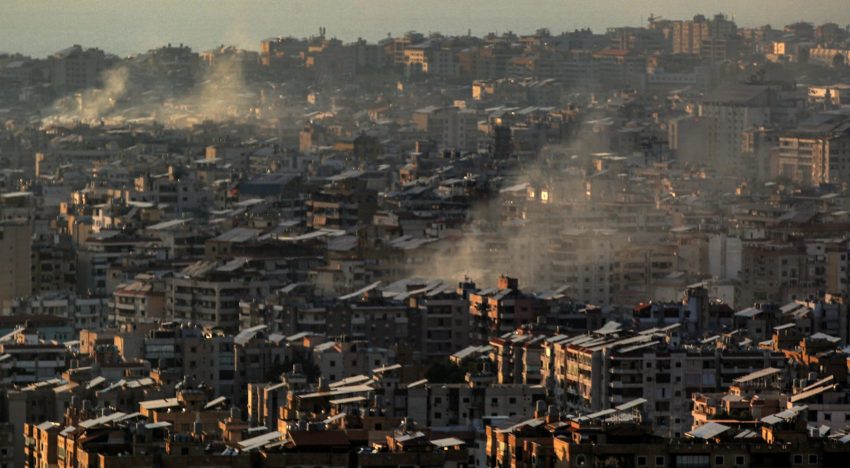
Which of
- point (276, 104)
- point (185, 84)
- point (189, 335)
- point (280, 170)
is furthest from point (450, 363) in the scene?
point (185, 84)

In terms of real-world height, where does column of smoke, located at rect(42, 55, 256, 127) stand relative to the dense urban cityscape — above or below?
below

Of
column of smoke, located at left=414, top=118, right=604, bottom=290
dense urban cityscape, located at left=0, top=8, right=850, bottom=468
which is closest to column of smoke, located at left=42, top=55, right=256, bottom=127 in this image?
dense urban cityscape, located at left=0, top=8, right=850, bottom=468

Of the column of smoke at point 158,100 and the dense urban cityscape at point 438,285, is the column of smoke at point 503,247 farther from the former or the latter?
the column of smoke at point 158,100

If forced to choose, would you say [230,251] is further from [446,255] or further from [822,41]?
[822,41]

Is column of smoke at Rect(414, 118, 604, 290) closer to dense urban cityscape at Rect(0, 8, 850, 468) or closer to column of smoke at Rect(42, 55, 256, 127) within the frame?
dense urban cityscape at Rect(0, 8, 850, 468)

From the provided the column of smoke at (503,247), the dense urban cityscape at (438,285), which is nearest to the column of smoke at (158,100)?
the dense urban cityscape at (438,285)

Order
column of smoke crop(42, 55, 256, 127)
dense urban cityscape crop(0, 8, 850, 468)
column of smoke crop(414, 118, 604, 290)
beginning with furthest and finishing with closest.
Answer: column of smoke crop(42, 55, 256, 127) < column of smoke crop(414, 118, 604, 290) < dense urban cityscape crop(0, 8, 850, 468)

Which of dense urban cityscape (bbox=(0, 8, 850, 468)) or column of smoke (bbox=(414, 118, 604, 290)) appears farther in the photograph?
column of smoke (bbox=(414, 118, 604, 290))
